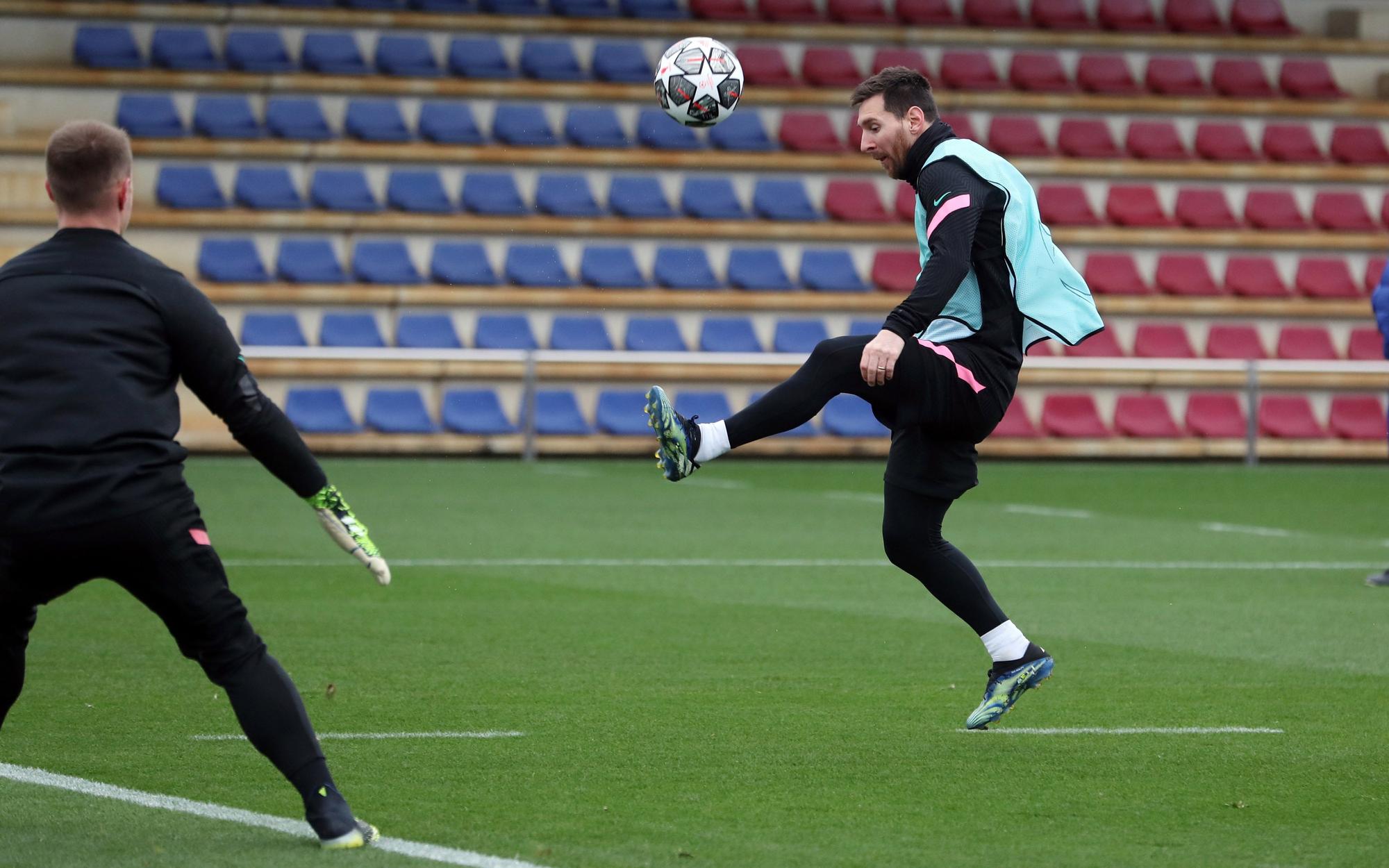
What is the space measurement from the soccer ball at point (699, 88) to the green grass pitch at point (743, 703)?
238 centimetres

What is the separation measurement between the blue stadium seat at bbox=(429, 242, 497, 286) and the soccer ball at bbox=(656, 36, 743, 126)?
47.3 feet

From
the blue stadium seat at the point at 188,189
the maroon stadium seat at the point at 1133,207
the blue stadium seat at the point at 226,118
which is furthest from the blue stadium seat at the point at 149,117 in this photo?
the maroon stadium seat at the point at 1133,207

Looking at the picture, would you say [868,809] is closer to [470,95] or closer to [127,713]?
[127,713]

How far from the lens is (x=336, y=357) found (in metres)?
21.8

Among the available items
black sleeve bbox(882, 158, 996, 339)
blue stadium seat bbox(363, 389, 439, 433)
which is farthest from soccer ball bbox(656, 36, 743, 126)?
blue stadium seat bbox(363, 389, 439, 433)

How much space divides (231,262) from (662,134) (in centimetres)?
567

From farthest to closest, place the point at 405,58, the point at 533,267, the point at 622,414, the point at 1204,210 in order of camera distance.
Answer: the point at 1204,210
the point at 405,58
the point at 533,267
the point at 622,414

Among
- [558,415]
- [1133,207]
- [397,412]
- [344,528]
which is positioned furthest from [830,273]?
[344,528]

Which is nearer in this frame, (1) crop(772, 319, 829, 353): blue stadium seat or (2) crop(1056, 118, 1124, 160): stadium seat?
(1) crop(772, 319, 829, 353): blue stadium seat

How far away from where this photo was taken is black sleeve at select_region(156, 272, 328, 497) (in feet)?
14.1

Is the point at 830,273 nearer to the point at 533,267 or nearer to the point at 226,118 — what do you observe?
the point at 533,267

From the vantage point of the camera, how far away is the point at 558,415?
22797 mm

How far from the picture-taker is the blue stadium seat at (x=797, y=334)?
2361 centimetres

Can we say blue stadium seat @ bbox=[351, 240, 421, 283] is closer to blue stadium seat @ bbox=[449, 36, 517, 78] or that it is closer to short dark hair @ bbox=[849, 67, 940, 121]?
blue stadium seat @ bbox=[449, 36, 517, 78]
